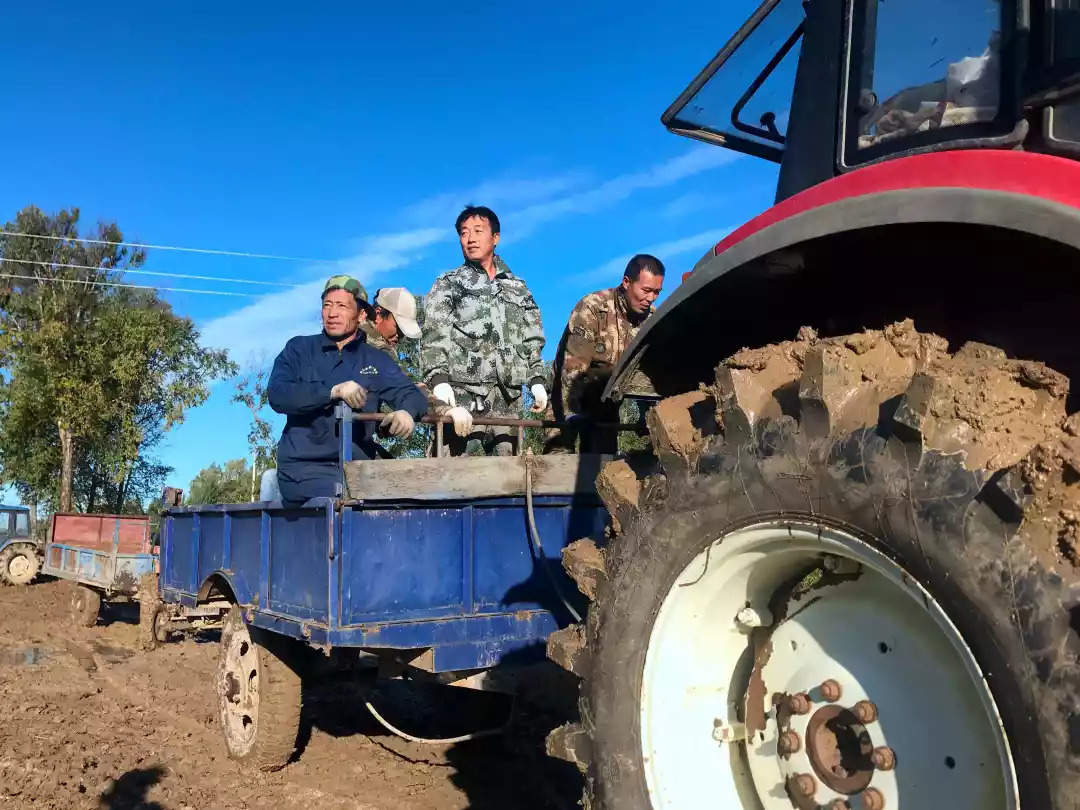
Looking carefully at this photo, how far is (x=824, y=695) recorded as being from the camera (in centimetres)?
182

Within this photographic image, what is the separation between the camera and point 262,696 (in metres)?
4.27

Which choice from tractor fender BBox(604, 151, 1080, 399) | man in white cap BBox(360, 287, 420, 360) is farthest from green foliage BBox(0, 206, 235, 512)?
tractor fender BBox(604, 151, 1080, 399)

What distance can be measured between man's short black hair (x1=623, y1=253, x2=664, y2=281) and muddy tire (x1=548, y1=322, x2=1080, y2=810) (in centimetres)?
301

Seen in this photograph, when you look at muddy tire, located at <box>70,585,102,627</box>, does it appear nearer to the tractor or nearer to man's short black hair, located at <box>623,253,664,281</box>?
man's short black hair, located at <box>623,253,664,281</box>

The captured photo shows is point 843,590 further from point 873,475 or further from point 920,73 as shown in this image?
point 920,73

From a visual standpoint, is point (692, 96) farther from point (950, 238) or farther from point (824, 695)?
point (824, 695)

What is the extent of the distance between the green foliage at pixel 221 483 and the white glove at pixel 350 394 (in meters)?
30.7

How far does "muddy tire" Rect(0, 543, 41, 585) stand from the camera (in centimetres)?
1400

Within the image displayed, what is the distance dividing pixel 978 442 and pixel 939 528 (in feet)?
0.57

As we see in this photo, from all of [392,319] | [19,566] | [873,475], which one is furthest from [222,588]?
[19,566]

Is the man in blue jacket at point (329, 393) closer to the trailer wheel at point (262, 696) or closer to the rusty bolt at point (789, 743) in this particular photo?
the trailer wheel at point (262, 696)

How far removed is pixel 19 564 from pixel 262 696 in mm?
12337

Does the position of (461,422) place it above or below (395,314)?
below

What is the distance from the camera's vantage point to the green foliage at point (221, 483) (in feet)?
118
